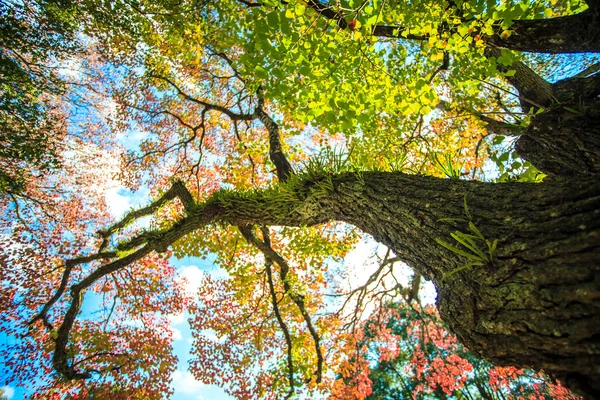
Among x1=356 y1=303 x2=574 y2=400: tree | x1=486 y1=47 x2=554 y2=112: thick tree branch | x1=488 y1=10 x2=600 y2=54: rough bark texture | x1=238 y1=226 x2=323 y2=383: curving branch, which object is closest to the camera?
x1=488 y1=10 x2=600 y2=54: rough bark texture

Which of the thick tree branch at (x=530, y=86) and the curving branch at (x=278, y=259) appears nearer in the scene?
the thick tree branch at (x=530, y=86)

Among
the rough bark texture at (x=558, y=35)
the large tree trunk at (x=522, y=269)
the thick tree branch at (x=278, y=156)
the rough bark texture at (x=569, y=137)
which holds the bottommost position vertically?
the large tree trunk at (x=522, y=269)

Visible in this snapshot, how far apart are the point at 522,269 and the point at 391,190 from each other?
1036mm

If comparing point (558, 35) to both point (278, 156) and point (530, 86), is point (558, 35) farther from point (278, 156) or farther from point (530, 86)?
point (278, 156)

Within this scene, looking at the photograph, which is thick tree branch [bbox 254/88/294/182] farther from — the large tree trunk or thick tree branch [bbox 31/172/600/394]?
the large tree trunk

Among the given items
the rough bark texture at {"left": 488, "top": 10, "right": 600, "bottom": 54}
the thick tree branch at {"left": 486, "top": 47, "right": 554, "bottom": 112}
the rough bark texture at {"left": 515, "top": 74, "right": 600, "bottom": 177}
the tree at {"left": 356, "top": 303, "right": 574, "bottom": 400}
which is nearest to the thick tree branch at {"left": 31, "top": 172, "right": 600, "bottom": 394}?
the rough bark texture at {"left": 515, "top": 74, "right": 600, "bottom": 177}

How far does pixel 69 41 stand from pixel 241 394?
932 centimetres

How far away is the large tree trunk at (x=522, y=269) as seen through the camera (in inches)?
31.3

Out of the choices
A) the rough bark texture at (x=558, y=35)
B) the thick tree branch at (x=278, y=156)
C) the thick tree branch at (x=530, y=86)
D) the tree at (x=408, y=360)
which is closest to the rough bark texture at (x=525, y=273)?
the rough bark texture at (x=558, y=35)

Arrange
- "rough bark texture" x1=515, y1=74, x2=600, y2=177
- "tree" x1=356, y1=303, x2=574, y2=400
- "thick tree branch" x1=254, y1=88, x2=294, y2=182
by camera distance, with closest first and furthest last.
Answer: "rough bark texture" x1=515, y1=74, x2=600, y2=177 < "thick tree branch" x1=254, y1=88, x2=294, y2=182 < "tree" x1=356, y1=303, x2=574, y2=400

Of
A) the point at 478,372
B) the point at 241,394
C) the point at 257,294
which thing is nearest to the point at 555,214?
the point at 257,294

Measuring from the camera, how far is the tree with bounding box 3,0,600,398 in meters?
0.97

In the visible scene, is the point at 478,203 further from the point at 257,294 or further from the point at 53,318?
the point at 53,318

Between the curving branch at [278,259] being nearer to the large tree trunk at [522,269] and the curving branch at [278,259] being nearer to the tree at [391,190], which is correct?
the tree at [391,190]
